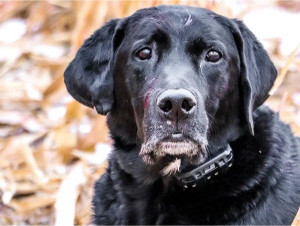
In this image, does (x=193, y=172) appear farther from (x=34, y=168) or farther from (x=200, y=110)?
(x=34, y=168)

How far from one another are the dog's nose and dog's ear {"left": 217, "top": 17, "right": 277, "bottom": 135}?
499 mm

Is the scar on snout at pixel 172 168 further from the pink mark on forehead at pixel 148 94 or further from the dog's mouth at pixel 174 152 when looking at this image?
the pink mark on forehead at pixel 148 94

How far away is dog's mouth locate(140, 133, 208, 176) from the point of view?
431 cm

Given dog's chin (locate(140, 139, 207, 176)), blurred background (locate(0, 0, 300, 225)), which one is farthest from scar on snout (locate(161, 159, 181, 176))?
blurred background (locate(0, 0, 300, 225))

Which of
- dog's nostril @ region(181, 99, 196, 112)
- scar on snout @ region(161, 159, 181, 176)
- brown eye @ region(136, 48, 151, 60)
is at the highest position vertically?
dog's nostril @ region(181, 99, 196, 112)

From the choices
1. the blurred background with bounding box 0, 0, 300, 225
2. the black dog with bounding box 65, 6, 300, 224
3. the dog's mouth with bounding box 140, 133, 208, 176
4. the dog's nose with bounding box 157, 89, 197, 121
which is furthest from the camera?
the blurred background with bounding box 0, 0, 300, 225

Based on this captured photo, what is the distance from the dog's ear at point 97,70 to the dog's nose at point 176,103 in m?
0.58

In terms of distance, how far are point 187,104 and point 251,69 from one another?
64 centimetres

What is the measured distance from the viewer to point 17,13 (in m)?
9.00

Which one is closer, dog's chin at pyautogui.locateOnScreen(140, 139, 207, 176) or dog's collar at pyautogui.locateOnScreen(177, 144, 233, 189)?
dog's chin at pyautogui.locateOnScreen(140, 139, 207, 176)

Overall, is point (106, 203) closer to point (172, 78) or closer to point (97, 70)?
point (97, 70)

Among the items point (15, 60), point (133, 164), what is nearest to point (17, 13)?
point (15, 60)

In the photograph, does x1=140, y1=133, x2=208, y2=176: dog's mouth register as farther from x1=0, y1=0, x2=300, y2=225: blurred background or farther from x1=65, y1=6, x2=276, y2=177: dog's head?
x1=0, y1=0, x2=300, y2=225: blurred background

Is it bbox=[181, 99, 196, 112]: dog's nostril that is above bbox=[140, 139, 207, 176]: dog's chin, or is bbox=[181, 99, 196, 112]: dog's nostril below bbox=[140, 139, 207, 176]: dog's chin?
above
